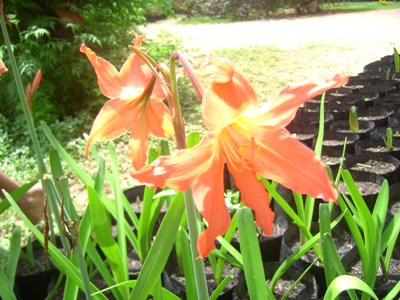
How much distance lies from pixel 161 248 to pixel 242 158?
0.25m

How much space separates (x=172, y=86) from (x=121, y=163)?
276 cm

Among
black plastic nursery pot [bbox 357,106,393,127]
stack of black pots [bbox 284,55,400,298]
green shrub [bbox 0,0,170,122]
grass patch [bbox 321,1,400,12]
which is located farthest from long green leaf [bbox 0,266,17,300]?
grass patch [bbox 321,1,400,12]

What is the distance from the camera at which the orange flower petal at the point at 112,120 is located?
0.79 m

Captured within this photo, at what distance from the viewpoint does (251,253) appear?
0.81 m

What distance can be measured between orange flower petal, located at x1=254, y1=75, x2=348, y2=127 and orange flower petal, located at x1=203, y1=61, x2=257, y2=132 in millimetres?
39

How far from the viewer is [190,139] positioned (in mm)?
1158

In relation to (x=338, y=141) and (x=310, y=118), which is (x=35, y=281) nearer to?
(x=338, y=141)

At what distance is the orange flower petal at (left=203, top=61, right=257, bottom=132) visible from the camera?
56cm

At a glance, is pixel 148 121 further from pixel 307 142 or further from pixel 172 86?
pixel 307 142

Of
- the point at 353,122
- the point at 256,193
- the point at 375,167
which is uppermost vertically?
the point at 256,193

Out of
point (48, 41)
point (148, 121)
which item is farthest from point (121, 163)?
point (148, 121)

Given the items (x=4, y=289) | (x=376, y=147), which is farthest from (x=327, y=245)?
(x=376, y=147)

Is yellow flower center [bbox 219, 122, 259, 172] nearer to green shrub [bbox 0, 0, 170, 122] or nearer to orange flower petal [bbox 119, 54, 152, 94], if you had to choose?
orange flower petal [bbox 119, 54, 152, 94]

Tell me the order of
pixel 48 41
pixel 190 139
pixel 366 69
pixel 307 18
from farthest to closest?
pixel 307 18, pixel 48 41, pixel 366 69, pixel 190 139
